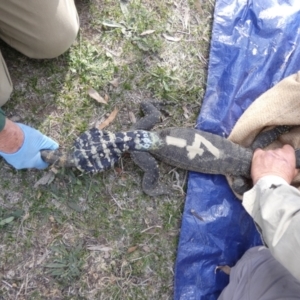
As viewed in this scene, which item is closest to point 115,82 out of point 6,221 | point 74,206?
point 74,206

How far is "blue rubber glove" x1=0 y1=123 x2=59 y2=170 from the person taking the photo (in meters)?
4.07

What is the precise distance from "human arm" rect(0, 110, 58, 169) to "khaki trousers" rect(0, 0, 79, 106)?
339 mm

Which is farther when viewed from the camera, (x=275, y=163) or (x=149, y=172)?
(x=149, y=172)

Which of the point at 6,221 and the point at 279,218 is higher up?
the point at 279,218

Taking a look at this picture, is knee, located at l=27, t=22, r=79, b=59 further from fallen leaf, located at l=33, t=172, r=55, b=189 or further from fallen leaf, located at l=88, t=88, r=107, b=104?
fallen leaf, located at l=33, t=172, r=55, b=189

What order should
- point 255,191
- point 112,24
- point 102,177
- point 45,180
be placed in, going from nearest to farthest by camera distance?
point 255,191
point 45,180
point 102,177
point 112,24

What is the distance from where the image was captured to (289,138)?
4613mm

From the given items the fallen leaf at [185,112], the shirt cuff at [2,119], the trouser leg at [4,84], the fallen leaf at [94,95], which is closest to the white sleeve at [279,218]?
the fallen leaf at [185,112]

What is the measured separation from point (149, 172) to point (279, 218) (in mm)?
1646

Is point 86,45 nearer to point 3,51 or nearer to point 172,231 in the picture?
point 3,51

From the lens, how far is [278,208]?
3156 millimetres

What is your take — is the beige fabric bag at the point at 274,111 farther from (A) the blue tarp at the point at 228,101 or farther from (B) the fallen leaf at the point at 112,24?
(B) the fallen leaf at the point at 112,24

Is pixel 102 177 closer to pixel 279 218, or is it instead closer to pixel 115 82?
pixel 115 82

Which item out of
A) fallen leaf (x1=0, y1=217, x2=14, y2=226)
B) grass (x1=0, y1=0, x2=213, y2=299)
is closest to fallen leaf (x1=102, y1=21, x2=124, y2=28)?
grass (x1=0, y1=0, x2=213, y2=299)
